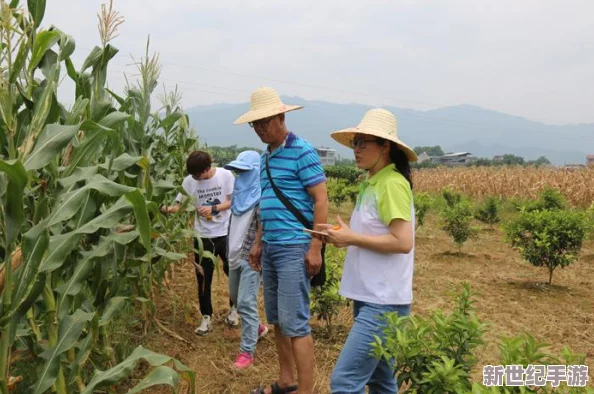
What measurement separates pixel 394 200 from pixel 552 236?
4817mm

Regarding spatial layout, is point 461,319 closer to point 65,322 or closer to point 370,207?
point 370,207

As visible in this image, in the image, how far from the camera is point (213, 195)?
4207mm

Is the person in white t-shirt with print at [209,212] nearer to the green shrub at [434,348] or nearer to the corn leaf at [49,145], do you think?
the corn leaf at [49,145]

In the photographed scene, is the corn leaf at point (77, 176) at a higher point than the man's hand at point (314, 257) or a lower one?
higher

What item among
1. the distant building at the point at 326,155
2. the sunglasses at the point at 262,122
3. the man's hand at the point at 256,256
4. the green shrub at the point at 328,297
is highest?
the sunglasses at the point at 262,122

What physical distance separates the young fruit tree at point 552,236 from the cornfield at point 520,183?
25.9 feet

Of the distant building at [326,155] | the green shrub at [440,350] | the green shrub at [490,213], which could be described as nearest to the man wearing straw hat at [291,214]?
the green shrub at [440,350]

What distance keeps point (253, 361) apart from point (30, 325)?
6.60ft

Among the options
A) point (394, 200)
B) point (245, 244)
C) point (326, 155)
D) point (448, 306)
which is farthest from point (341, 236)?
point (326, 155)

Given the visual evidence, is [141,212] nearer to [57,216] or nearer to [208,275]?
[57,216]

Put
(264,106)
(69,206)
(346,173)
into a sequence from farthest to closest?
(346,173)
(264,106)
(69,206)

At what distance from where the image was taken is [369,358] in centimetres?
215

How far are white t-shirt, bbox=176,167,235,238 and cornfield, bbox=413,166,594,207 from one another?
1181cm

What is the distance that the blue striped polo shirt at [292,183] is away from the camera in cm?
280
